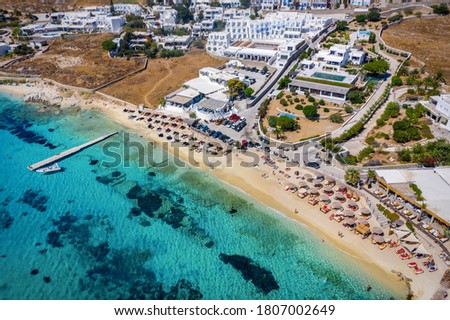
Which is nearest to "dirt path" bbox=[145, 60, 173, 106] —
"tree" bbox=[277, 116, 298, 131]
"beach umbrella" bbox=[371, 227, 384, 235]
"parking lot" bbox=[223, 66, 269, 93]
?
"parking lot" bbox=[223, 66, 269, 93]

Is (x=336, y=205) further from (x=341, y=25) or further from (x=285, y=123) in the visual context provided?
(x=341, y=25)

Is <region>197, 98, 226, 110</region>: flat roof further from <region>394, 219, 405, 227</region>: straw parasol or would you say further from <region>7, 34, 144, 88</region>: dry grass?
<region>394, 219, 405, 227</region>: straw parasol

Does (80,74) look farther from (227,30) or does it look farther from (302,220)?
(302,220)

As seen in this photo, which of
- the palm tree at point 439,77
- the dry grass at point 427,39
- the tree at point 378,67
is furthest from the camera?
the dry grass at point 427,39

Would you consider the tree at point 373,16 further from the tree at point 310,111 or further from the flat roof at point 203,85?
the tree at point 310,111

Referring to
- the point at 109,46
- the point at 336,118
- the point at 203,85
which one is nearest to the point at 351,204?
the point at 336,118

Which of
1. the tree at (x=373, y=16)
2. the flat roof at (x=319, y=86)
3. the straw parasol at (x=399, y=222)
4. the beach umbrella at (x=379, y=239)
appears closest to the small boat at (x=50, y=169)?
the beach umbrella at (x=379, y=239)

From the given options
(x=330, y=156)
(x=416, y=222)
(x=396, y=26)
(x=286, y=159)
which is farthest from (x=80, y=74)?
(x=396, y=26)
